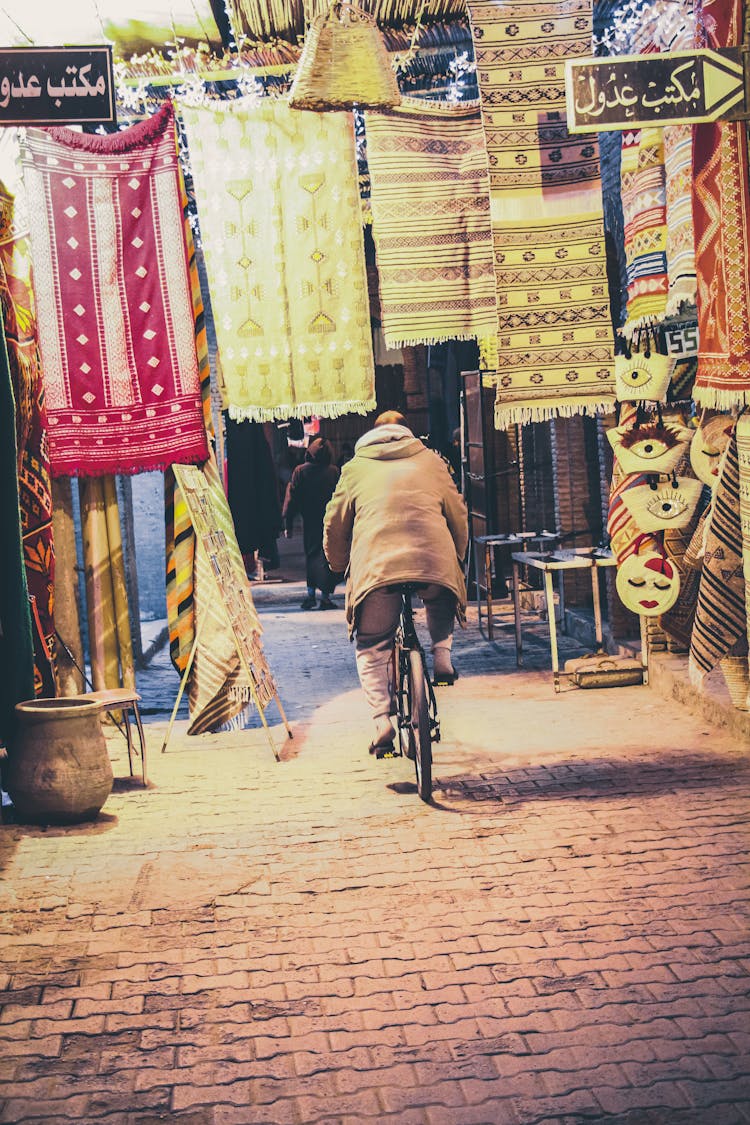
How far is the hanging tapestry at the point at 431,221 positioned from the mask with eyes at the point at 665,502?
1505 millimetres

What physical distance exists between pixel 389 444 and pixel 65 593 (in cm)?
273

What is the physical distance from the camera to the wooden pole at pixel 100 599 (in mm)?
8852

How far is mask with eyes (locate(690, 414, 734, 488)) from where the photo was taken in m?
7.63

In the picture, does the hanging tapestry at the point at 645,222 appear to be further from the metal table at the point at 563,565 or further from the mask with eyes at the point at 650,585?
the metal table at the point at 563,565

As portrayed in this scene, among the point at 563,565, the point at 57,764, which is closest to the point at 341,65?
the point at 563,565

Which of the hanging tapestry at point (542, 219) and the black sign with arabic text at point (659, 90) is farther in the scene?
the hanging tapestry at point (542, 219)

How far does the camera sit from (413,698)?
6.77m

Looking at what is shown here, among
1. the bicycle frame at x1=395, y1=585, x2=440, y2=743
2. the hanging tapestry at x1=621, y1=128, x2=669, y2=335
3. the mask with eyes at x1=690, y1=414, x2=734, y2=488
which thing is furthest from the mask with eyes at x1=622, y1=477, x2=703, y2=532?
the bicycle frame at x1=395, y1=585, x2=440, y2=743

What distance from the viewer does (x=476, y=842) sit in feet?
19.3

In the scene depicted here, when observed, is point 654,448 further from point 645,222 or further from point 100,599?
point 100,599

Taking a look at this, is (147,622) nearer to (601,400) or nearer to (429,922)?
(601,400)

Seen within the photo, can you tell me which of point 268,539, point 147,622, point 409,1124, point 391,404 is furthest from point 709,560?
point 391,404

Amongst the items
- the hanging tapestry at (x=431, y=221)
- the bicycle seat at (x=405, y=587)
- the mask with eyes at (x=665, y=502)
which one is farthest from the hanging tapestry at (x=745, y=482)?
the hanging tapestry at (x=431, y=221)

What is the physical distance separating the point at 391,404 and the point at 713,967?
18618 millimetres
